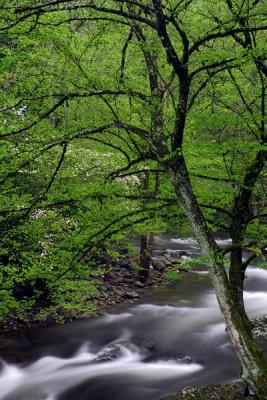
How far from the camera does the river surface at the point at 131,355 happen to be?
10.4 m

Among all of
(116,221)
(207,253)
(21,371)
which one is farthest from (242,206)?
(21,371)

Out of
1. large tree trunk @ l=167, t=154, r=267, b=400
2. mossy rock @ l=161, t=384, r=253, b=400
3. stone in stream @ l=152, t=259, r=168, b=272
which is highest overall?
stone in stream @ l=152, t=259, r=168, b=272

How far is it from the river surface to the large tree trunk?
4147 millimetres

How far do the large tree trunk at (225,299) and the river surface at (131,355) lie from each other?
415 centimetres

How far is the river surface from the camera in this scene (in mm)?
10445

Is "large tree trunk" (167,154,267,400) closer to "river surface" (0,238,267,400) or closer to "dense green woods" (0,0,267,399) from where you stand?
"dense green woods" (0,0,267,399)

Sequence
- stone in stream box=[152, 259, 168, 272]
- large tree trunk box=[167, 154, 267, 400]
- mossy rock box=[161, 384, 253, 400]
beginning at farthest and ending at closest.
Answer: stone in stream box=[152, 259, 168, 272] < mossy rock box=[161, 384, 253, 400] < large tree trunk box=[167, 154, 267, 400]

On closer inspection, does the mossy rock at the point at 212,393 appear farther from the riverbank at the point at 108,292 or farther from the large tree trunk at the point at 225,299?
the riverbank at the point at 108,292

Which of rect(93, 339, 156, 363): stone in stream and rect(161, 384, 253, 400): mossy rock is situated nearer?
rect(161, 384, 253, 400): mossy rock

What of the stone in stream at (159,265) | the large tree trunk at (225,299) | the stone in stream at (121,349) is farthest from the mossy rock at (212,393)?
the stone in stream at (159,265)

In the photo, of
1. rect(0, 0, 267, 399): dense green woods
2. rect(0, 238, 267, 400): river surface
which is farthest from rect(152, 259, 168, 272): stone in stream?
rect(0, 0, 267, 399): dense green woods

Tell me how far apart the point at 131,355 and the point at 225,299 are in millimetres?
6549

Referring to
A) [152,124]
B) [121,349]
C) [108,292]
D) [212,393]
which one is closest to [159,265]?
[108,292]

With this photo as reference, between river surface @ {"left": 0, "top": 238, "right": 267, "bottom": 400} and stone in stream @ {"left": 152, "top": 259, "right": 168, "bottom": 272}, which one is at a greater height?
stone in stream @ {"left": 152, "top": 259, "right": 168, "bottom": 272}
